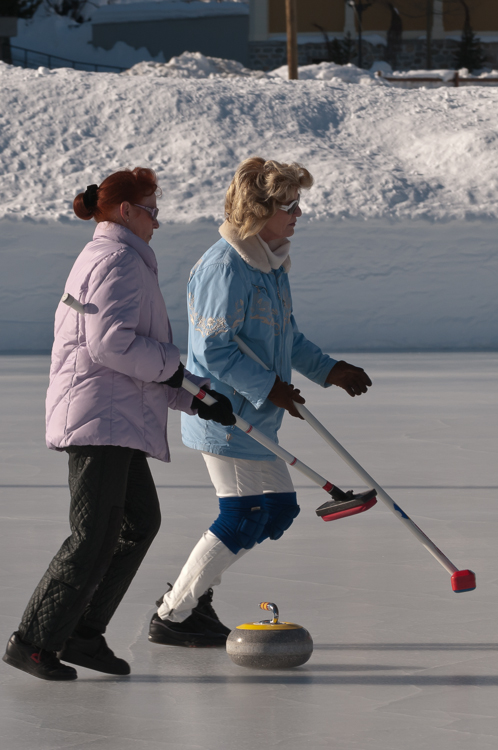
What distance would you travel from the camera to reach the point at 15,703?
3072mm

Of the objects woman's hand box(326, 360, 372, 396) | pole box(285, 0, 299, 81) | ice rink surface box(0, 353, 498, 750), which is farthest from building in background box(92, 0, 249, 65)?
woman's hand box(326, 360, 372, 396)

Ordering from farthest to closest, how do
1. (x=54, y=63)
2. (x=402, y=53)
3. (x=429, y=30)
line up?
(x=54, y=63) → (x=402, y=53) → (x=429, y=30)

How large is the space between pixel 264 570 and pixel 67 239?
1651 cm

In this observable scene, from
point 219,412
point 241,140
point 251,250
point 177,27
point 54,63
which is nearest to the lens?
point 219,412

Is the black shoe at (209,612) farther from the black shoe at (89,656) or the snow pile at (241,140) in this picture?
the snow pile at (241,140)

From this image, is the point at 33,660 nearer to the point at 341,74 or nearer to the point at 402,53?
the point at 341,74

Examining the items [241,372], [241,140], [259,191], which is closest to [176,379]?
[241,372]

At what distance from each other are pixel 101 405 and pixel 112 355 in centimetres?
16

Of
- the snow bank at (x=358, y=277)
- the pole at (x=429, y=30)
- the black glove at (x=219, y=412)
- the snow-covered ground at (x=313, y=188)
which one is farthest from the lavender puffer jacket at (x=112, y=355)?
the pole at (x=429, y=30)

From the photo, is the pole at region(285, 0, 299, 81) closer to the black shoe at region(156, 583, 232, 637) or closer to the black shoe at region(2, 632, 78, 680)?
the black shoe at region(156, 583, 232, 637)

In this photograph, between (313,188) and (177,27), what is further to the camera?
(177,27)

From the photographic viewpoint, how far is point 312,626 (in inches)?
150

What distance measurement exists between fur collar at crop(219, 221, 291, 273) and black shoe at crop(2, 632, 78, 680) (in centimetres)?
131

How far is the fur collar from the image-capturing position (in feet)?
11.5
